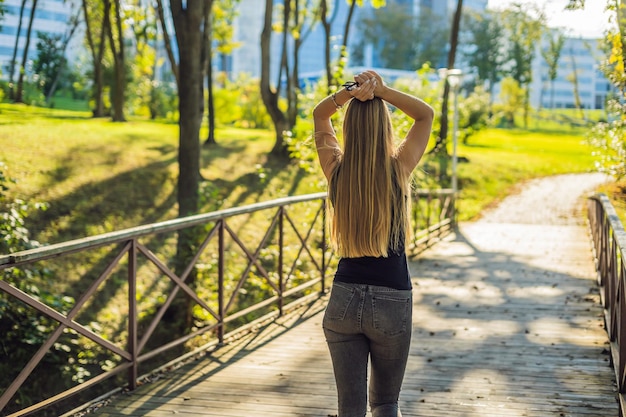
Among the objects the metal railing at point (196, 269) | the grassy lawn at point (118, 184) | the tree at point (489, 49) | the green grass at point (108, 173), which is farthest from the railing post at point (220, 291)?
the tree at point (489, 49)

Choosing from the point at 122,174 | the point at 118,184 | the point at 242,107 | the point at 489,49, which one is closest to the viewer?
the point at 118,184

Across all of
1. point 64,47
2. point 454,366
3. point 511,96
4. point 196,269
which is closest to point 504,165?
point 64,47

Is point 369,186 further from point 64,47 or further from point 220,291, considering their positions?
point 64,47

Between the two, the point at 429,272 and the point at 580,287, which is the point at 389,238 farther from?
the point at 429,272

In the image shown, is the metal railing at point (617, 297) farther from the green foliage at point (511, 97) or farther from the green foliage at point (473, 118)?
the green foliage at point (511, 97)

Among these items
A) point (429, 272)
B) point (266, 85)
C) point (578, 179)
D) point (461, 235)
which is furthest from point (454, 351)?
point (578, 179)

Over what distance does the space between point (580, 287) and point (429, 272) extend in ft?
7.07

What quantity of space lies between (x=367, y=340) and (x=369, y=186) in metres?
0.61

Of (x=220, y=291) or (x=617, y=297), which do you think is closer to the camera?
(x=617, y=297)

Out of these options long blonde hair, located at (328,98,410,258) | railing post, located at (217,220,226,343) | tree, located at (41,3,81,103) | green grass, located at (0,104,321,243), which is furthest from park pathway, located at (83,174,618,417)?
tree, located at (41,3,81,103)

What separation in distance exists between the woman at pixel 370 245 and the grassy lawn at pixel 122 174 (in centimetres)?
678

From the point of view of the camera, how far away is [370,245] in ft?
10.3

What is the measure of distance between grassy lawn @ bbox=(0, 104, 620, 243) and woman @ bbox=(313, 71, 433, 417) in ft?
22.2

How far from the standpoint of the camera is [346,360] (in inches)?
127
